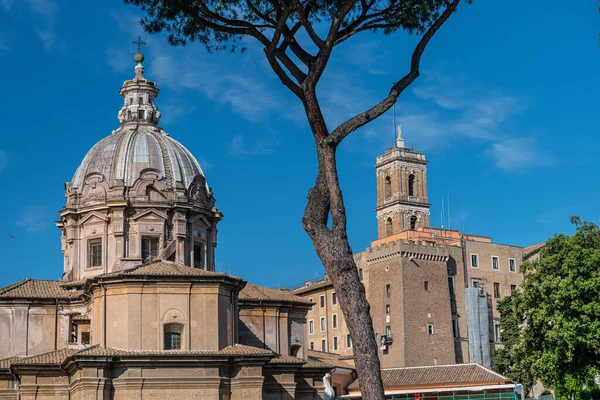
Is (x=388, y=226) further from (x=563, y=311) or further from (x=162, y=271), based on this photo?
(x=162, y=271)

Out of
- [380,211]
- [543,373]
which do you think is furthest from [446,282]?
[543,373]

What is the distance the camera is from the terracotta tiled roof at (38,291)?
1741 inches

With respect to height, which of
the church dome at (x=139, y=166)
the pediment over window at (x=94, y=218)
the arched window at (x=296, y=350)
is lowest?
the arched window at (x=296, y=350)

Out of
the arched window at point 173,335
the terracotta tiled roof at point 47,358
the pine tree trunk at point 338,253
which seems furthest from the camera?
the terracotta tiled roof at point 47,358

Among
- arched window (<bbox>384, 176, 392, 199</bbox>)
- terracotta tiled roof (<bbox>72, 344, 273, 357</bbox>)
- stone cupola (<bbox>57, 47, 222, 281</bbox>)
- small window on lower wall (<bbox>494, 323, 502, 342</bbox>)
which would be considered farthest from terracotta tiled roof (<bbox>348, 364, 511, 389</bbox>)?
arched window (<bbox>384, 176, 392, 199</bbox>)

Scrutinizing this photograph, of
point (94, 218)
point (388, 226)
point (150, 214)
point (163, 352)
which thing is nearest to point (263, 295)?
point (150, 214)

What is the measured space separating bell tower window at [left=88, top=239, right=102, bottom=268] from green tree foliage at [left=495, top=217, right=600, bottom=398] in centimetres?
1902

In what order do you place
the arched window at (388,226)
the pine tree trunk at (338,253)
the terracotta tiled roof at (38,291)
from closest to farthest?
the pine tree trunk at (338,253) → the terracotta tiled roof at (38,291) → the arched window at (388,226)

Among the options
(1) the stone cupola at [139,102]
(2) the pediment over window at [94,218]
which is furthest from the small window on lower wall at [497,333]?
(2) the pediment over window at [94,218]

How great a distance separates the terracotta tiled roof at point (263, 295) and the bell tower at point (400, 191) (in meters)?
41.5

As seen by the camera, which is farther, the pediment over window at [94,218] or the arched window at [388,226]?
the arched window at [388,226]

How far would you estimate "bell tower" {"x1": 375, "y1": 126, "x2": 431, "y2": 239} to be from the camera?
88125mm

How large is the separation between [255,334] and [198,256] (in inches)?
204

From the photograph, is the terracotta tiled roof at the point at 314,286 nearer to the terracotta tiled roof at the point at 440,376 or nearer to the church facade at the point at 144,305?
the terracotta tiled roof at the point at 440,376
